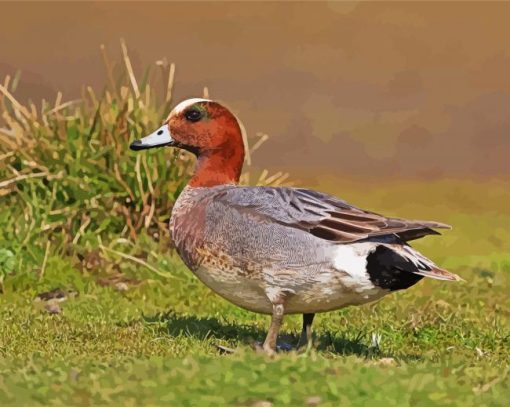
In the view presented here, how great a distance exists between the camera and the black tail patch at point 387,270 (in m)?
6.71

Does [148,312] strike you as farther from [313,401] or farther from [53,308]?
[313,401]

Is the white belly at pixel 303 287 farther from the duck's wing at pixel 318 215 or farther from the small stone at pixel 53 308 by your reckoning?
the small stone at pixel 53 308

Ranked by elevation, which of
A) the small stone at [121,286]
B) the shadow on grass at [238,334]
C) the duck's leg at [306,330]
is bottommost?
the small stone at [121,286]

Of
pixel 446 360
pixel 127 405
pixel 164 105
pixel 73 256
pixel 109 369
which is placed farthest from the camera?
pixel 164 105

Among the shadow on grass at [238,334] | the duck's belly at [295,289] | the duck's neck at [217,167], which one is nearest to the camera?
the duck's belly at [295,289]

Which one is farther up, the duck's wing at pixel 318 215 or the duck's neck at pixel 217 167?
the duck's neck at pixel 217 167

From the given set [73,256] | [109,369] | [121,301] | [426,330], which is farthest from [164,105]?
[109,369]

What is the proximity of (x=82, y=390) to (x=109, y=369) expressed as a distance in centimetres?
33

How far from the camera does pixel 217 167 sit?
25.3ft

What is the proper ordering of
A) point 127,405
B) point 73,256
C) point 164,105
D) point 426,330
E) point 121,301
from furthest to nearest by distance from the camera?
point 164,105
point 73,256
point 121,301
point 426,330
point 127,405

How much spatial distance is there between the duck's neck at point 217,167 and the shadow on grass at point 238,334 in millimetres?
898

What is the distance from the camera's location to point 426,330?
8.16 meters

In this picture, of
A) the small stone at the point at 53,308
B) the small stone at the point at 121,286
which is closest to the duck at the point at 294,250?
the small stone at the point at 53,308

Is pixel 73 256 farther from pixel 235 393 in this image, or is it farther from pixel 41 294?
pixel 235 393
